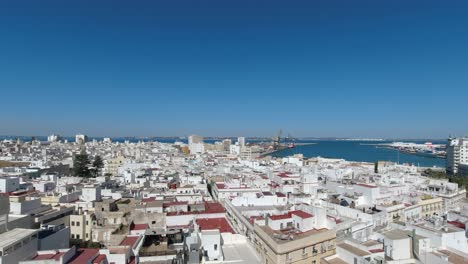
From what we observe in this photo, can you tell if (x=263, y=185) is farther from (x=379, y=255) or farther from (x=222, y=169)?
(x=379, y=255)

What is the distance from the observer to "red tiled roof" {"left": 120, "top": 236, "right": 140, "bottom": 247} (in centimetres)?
1491

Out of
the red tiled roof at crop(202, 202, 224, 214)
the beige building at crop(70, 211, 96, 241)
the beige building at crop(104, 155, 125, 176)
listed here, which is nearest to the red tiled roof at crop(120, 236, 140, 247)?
the beige building at crop(70, 211, 96, 241)

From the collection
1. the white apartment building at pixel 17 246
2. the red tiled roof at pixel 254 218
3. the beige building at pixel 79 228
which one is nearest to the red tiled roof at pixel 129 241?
the white apartment building at pixel 17 246

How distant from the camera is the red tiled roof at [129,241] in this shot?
14.9m

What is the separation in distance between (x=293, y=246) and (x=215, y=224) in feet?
19.1

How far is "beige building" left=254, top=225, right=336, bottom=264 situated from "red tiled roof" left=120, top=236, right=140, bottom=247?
19.4ft

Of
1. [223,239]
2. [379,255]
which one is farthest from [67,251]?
[379,255]

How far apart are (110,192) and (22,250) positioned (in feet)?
52.9

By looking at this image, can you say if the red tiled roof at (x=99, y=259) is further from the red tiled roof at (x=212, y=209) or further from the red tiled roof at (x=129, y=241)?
the red tiled roof at (x=212, y=209)

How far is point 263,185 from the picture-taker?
3225 cm

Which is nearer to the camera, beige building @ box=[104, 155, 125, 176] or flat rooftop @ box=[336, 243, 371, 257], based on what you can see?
flat rooftop @ box=[336, 243, 371, 257]

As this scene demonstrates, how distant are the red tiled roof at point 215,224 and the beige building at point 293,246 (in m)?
2.02

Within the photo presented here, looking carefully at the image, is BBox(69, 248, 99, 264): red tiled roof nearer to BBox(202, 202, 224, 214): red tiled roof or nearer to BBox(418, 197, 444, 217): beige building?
BBox(202, 202, 224, 214): red tiled roof

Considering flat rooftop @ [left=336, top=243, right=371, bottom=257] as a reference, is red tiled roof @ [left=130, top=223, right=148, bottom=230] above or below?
below
